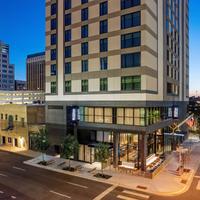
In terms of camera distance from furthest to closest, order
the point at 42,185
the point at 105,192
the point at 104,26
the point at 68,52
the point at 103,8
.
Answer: the point at 68,52 → the point at 103,8 → the point at 104,26 → the point at 42,185 → the point at 105,192

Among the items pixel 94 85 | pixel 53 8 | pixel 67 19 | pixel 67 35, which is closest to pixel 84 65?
pixel 94 85

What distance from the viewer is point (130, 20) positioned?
36031mm

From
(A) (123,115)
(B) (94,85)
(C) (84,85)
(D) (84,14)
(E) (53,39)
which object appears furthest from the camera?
(E) (53,39)

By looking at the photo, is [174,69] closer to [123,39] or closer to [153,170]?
[123,39]

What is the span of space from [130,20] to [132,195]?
2529 centimetres

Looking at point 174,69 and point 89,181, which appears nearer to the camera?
point 89,181

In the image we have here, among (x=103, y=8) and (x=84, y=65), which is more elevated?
(x=103, y=8)

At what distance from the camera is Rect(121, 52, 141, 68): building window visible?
35375 millimetres

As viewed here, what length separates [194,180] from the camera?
32.0m

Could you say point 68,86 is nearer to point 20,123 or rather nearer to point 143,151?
point 20,123

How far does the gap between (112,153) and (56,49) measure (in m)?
22.7

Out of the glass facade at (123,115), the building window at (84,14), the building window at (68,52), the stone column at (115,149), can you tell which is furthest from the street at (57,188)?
the building window at (84,14)

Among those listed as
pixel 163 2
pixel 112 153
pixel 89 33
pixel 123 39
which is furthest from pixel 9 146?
pixel 163 2

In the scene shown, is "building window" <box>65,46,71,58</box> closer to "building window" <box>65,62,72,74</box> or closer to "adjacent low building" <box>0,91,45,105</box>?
"building window" <box>65,62,72,74</box>
